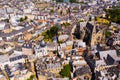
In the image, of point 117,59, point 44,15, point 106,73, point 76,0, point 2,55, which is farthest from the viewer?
point 76,0

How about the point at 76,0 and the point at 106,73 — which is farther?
the point at 76,0

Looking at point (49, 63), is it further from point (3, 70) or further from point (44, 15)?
point (44, 15)

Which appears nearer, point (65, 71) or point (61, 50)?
point (65, 71)

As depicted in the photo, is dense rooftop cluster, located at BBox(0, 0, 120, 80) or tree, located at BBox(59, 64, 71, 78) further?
dense rooftop cluster, located at BBox(0, 0, 120, 80)

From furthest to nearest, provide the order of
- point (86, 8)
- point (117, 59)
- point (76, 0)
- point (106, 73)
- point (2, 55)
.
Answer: point (76, 0) < point (86, 8) < point (2, 55) < point (117, 59) < point (106, 73)

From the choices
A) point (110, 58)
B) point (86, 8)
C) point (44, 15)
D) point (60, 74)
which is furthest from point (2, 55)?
point (86, 8)

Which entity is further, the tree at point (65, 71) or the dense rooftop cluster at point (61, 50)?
the dense rooftop cluster at point (61, 50)

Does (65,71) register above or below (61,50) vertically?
below

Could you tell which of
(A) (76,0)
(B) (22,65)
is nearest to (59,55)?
(B) (22,65)

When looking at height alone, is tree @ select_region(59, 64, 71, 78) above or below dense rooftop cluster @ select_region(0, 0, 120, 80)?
below

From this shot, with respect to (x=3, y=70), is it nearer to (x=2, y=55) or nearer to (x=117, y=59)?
(x=2, y=55)

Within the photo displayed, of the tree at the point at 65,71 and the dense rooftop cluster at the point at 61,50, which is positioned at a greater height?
the dense rooftop cluster at the point at 61,50
